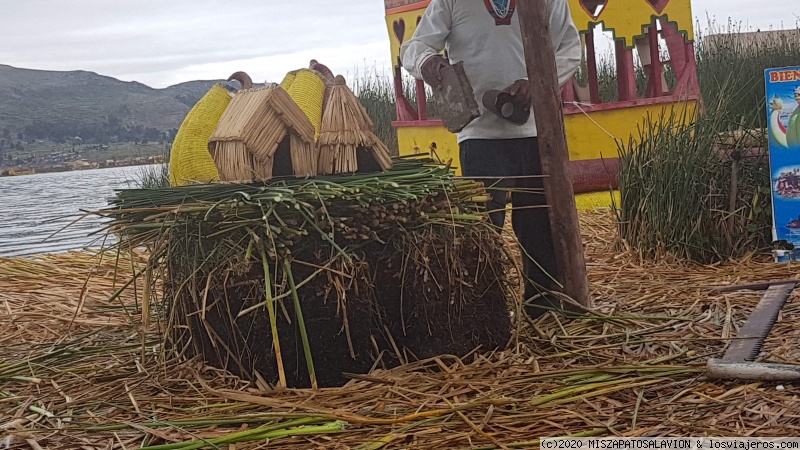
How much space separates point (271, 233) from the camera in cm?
319

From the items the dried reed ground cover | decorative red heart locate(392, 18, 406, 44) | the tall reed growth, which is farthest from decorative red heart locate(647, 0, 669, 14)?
the dried reed ground cover

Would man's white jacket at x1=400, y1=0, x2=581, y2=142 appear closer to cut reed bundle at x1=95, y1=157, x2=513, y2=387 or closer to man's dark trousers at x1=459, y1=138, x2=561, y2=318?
man's dark trousers at x1=459, y1=138, x2=561, y2=318

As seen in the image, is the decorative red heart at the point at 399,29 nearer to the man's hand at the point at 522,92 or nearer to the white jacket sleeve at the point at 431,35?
the white jacket sleeve at the point at 431,35

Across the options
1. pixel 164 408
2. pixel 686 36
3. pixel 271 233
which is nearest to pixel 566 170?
pixel 271 233

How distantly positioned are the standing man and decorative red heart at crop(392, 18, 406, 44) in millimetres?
4852

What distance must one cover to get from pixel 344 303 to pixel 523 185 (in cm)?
139

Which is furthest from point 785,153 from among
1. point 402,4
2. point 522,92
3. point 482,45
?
point 402,4

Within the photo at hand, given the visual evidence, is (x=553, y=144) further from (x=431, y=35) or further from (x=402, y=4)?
(x=402, y=4)

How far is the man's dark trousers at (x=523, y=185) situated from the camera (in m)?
4.29

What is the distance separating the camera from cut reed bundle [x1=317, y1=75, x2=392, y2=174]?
3.74m

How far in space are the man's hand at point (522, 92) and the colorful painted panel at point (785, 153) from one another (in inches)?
77.5

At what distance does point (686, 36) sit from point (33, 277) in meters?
5.71

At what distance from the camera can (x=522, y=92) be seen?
4.18 metres

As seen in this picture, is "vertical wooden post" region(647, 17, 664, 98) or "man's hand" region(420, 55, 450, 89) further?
"vertical wooden post" region(647, 17, 664, 98)
